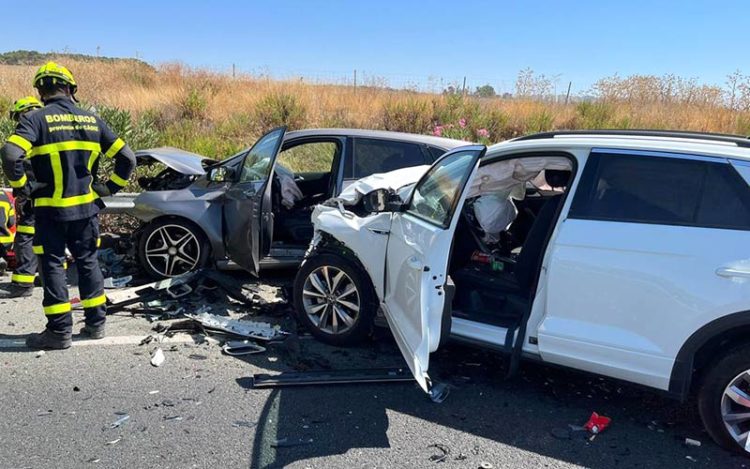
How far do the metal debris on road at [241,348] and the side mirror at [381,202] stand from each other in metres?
1.40

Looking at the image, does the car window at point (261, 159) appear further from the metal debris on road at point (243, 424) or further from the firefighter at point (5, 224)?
the firefighter at point (5, 224)

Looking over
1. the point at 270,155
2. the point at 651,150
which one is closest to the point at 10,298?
the point at 270,155

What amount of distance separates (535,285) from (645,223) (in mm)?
740

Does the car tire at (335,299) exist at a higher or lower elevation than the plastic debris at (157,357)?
higher

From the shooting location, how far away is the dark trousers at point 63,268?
4.25 meters

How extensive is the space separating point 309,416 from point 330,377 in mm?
473

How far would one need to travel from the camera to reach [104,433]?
3156mm

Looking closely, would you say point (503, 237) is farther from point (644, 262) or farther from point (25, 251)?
point (25, 251)

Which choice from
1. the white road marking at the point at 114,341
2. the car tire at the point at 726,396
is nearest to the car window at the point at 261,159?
the white road marking at the point at 114,341

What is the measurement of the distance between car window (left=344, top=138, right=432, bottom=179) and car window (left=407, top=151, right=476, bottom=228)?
1.75 meters

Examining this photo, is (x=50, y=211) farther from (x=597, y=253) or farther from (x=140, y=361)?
(x=597, y=253)

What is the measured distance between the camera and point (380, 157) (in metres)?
5.84

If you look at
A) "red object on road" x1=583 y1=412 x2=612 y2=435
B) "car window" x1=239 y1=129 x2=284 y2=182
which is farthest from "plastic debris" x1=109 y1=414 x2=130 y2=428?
"red object on road" x1=583 y1=412 x2=612 y2=435

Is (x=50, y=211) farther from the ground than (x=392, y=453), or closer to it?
farther from the ground
